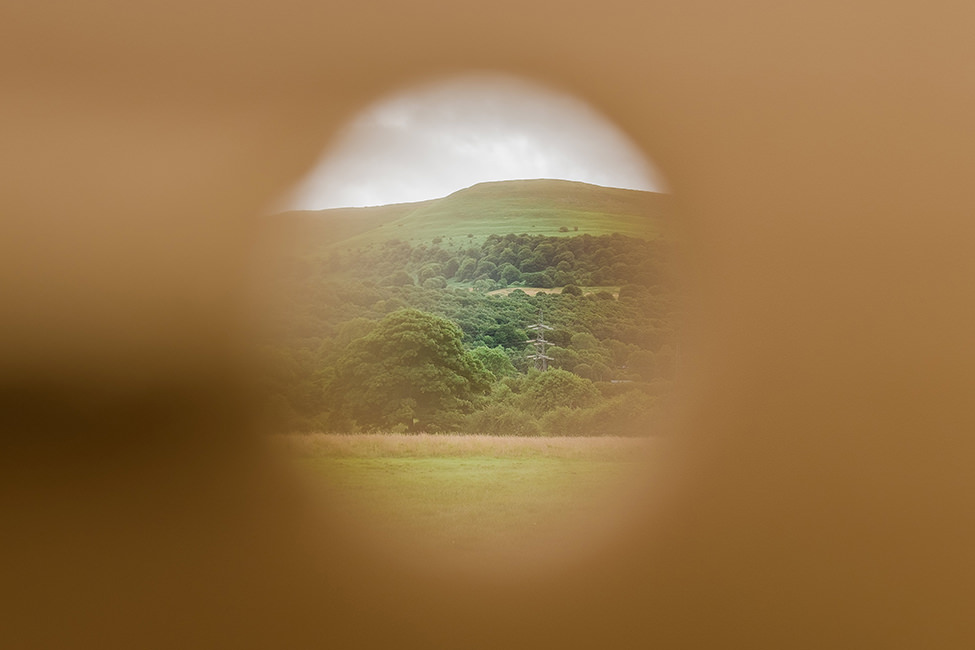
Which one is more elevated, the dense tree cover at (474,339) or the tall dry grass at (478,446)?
the dense tree cover at (474,339)

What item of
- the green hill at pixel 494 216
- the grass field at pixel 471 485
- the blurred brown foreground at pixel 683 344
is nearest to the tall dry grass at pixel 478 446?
the grass field at pixel 471 485

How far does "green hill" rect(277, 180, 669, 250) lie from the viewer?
1.73 meters

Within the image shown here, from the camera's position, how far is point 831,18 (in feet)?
5.43

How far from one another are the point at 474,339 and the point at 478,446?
0.84 ft

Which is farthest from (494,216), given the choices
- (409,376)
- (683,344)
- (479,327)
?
(683,344)

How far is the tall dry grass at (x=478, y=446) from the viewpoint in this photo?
5.54ft

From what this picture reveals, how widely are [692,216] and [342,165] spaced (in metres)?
0.83

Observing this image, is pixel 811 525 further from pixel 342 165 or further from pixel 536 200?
pixel 342 165

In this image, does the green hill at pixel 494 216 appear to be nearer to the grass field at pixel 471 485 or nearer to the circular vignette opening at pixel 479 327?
the circular vignette opening at pixel 479 327

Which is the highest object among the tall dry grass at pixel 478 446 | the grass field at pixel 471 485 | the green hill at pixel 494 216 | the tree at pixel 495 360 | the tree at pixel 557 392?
the green hill at pixel 494 216

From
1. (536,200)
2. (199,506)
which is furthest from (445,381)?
(199,506)

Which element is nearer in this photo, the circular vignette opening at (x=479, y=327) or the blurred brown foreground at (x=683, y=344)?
the blurred brown foreground at (x=683, y=344)

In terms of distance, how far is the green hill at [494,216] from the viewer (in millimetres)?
1729

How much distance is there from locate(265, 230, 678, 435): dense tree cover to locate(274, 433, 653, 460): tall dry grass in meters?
0.02
